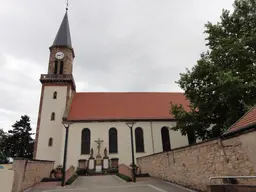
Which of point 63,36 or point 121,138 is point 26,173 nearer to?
point 121,138

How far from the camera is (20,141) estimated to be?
4275cm

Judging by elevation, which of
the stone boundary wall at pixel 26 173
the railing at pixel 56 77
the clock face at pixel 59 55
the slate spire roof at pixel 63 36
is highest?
the slate spire roof at pixel 63 36

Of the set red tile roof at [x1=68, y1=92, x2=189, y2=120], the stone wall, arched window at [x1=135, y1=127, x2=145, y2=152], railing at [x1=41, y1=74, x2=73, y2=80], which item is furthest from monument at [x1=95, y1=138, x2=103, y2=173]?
railing at [x1=41, y1=74, x2=73, y2=80]

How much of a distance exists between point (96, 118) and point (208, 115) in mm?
15686

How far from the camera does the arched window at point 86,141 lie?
24.3 m

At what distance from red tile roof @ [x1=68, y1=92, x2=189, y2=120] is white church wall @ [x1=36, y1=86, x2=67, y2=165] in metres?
1.81

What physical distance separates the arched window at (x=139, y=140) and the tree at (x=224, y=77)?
37.2 ft

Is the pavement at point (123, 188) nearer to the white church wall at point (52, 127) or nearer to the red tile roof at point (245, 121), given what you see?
the red tile roof at point (245, 121)

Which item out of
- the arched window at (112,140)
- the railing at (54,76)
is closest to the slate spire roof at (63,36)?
the railing at (54,76)

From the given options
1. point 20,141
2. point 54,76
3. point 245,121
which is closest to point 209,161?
point 245,121

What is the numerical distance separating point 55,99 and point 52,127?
403 centimetres

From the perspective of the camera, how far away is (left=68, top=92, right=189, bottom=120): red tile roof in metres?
26.4

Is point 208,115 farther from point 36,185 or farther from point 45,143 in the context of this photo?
point 45,143

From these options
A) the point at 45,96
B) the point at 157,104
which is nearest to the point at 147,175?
the point at 157,104
